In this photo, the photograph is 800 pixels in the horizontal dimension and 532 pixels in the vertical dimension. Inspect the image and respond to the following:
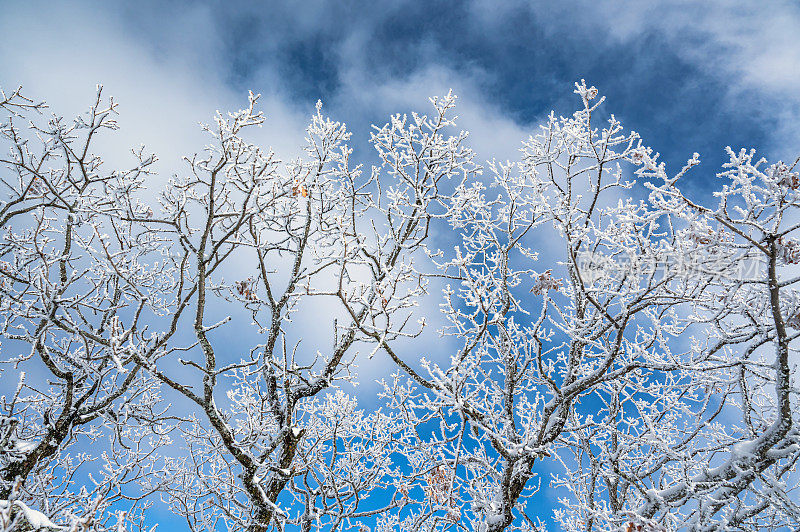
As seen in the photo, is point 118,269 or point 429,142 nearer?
point 118,269

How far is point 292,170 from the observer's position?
6.18 metres

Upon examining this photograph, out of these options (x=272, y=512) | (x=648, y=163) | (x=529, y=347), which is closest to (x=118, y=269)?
(x=272, y=512)

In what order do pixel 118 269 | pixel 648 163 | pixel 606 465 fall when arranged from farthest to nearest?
pixel 606 465
pixel 118 269
pixel 648 163

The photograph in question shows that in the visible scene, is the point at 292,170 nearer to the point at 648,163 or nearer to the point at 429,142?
the point at 429,142

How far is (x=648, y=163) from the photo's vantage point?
12.6 feet

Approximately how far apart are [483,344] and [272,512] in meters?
3.44

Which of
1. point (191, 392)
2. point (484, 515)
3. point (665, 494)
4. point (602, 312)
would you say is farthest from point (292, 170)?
point (665, 494)

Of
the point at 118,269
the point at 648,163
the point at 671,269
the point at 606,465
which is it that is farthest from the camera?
the point at 606,465

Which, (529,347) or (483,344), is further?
(483,344)

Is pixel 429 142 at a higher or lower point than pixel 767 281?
higher

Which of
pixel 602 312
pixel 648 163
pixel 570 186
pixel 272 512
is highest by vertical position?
pixel 570 186

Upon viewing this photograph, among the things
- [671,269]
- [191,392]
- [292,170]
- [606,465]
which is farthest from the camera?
[606,465]

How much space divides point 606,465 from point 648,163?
466cm

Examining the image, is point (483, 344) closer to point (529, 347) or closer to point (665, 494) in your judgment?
point (529, 347)
